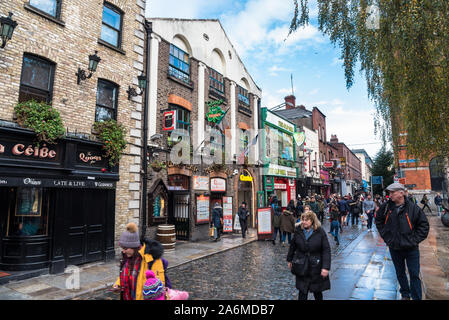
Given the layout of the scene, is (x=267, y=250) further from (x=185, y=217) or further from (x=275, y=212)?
(x=185, y=217)

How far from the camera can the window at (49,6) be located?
7.92 metres

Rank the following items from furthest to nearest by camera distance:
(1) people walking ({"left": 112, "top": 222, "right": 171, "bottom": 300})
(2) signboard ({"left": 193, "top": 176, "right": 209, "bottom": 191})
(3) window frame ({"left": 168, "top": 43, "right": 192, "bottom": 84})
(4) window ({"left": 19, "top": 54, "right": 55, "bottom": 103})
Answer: (2) signboard ({"left": 193, "top": 176, "right": 209, "bottom": 191}), (3) window frame ({"left": 168, "top": 43, "right": 192, "bottom": 84}), (4) window ({"left": 19, "top": 54, "right": 55, "bottom": 103}), (1) people walking ({"left": 112, "top": 222, "right": 171, "bottom": 300})

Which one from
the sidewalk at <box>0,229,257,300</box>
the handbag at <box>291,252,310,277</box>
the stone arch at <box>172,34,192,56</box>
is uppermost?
the stone arch at <box>172,34,192,56</box>

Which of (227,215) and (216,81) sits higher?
(216,81)

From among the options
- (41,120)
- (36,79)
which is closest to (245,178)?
(41,120)

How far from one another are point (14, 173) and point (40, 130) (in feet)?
3.98

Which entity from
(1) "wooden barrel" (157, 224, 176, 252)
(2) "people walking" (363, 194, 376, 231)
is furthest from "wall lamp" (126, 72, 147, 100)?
(2) "people walking" (363, 194, 376, 231)

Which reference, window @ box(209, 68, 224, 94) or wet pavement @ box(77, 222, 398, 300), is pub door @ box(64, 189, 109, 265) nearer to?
wet pavement @ box(77, 222, 398, 300)

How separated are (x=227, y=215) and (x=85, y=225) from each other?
300 inches

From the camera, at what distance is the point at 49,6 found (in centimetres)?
825

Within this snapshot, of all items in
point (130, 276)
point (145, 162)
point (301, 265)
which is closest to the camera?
point (130, 276)

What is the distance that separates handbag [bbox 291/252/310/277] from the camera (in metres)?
4.02

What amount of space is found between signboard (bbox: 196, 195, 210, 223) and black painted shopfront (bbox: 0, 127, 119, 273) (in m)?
4.44

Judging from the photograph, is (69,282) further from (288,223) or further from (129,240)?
(288,223)
